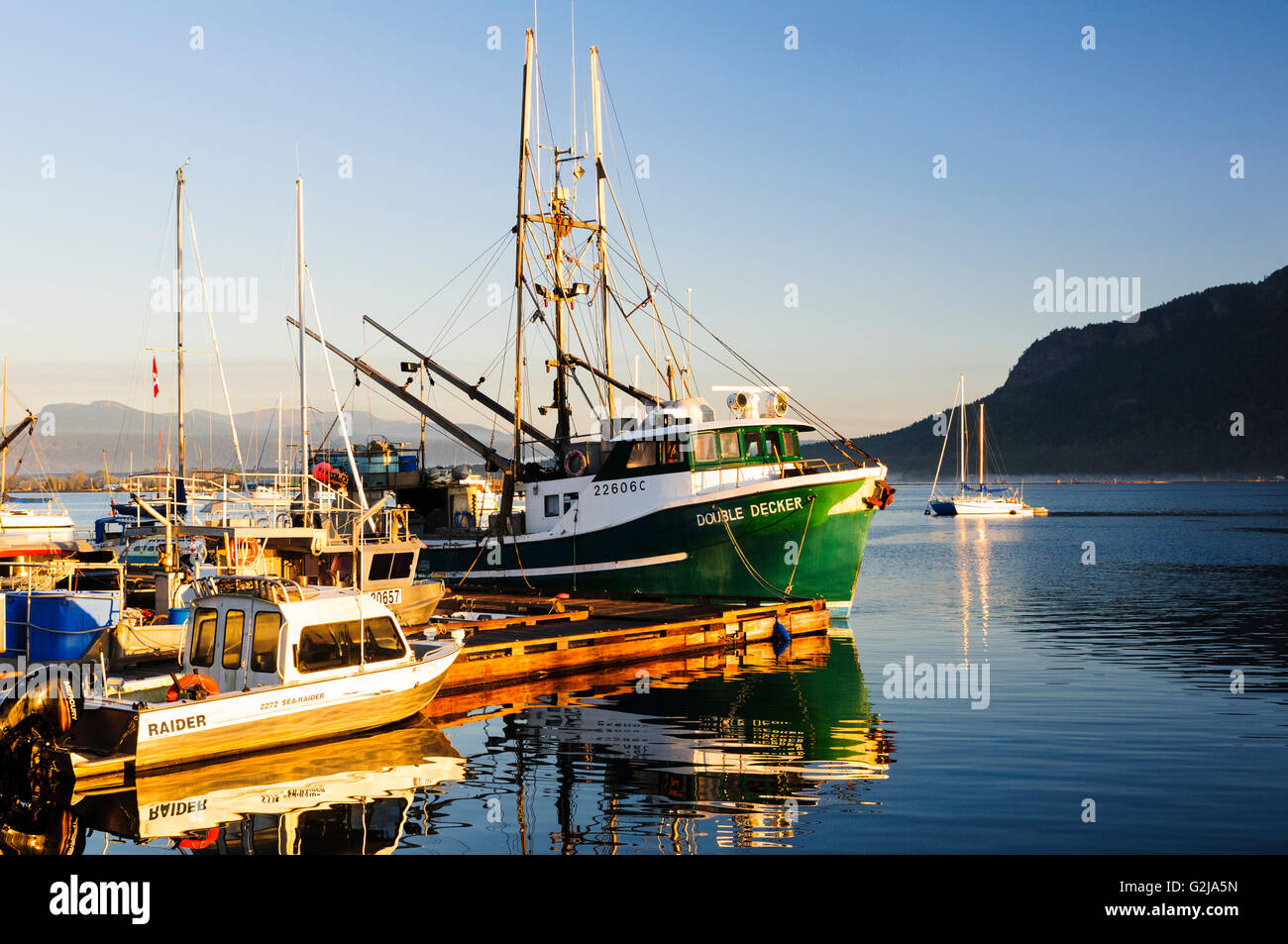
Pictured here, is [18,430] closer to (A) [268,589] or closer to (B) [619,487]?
(B) [619,487]

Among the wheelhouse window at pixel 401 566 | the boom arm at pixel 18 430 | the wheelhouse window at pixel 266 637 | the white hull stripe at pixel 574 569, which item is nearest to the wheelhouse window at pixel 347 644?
the wheelhouse window at pixel 266 637

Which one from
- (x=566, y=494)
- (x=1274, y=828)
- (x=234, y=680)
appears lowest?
(x=1274, y=828)

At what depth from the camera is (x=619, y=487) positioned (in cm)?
3322

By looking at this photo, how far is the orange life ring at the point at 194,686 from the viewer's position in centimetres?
1505

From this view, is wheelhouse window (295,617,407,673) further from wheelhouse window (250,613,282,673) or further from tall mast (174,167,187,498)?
tall mast (174,167,187,498)

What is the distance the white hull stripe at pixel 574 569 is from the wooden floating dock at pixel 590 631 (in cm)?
207

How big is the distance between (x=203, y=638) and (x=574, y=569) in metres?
18.8

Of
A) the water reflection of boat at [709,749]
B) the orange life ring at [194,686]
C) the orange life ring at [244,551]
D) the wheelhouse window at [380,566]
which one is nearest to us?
the water reflection of boat at [709,749]

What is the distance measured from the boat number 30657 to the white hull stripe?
2.11 meters

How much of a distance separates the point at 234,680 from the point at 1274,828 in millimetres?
13935

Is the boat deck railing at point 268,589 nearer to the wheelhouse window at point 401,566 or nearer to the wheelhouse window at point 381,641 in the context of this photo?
the wheelhouse window at point 381,641
